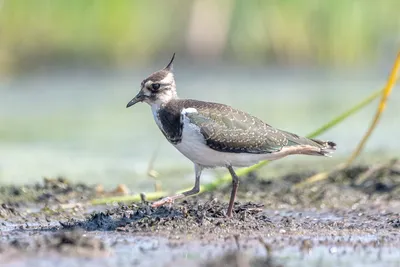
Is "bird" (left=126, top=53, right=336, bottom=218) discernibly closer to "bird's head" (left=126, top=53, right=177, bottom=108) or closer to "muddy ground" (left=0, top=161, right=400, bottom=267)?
"bird's head" (left=126, top=53, right=177, bottom=108)

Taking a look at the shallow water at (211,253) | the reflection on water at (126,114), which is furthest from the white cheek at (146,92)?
the reflection on water at (126,114)

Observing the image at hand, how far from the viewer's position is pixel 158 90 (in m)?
8.34

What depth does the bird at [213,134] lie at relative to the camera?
25.9ft

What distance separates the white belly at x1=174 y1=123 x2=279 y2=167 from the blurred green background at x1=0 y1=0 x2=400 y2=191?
28.5 ft

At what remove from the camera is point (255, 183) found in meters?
11.1

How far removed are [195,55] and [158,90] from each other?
15901 mm

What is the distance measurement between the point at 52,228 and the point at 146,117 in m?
9.89

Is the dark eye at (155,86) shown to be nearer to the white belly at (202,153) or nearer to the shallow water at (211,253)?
the white belly at (202,153)

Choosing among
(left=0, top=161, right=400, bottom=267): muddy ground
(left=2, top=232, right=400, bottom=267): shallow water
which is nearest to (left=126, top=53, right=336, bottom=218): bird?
(left=0, top=161, right=400, bottom=267): muddy ground

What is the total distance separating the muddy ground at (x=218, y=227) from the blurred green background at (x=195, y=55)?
6.32 m

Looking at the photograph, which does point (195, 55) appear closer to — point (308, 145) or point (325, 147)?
point (325, 147)

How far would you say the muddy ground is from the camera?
6598mm

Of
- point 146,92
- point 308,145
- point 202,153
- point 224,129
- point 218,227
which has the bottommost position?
point 218,227

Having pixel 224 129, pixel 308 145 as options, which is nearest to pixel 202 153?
pixel 224 129
